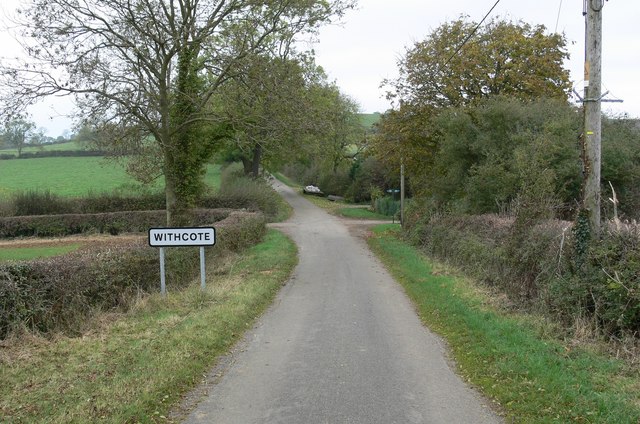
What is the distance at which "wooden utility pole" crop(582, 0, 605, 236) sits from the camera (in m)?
9.33

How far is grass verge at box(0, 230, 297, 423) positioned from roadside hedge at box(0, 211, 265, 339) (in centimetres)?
72

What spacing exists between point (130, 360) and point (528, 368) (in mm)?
5115

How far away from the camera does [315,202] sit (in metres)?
55.0

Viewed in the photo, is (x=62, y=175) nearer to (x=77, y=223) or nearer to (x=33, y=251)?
(x=77, y=223)

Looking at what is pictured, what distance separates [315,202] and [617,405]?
1960 inches

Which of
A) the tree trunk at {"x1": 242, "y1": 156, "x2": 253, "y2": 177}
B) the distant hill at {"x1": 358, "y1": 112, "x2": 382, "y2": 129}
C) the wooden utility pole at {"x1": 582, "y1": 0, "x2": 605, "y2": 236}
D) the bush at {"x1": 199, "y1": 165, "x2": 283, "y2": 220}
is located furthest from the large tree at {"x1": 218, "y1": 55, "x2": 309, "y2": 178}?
the distant hill at {"x1": 358, "y1": 112, "x2": 382, "y2": 129}

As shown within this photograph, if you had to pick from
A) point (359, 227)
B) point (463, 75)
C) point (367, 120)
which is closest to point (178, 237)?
point (463, 75)

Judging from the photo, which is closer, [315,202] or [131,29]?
[131,29]

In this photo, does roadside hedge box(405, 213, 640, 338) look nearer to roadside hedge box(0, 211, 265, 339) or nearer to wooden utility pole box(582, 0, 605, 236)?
wooden utility pole box(582, 0, 605, 236)

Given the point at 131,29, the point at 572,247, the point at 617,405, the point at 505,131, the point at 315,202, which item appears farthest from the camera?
the point at 315,202

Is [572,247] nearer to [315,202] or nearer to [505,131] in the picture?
[505,131]

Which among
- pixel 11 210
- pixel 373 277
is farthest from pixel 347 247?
pixel 11 210

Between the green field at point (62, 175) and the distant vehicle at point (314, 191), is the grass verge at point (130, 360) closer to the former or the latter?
the green field at point (62, 175)

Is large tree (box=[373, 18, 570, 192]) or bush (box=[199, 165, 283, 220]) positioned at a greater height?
large tree (box=[373, 18, 570, 192])
